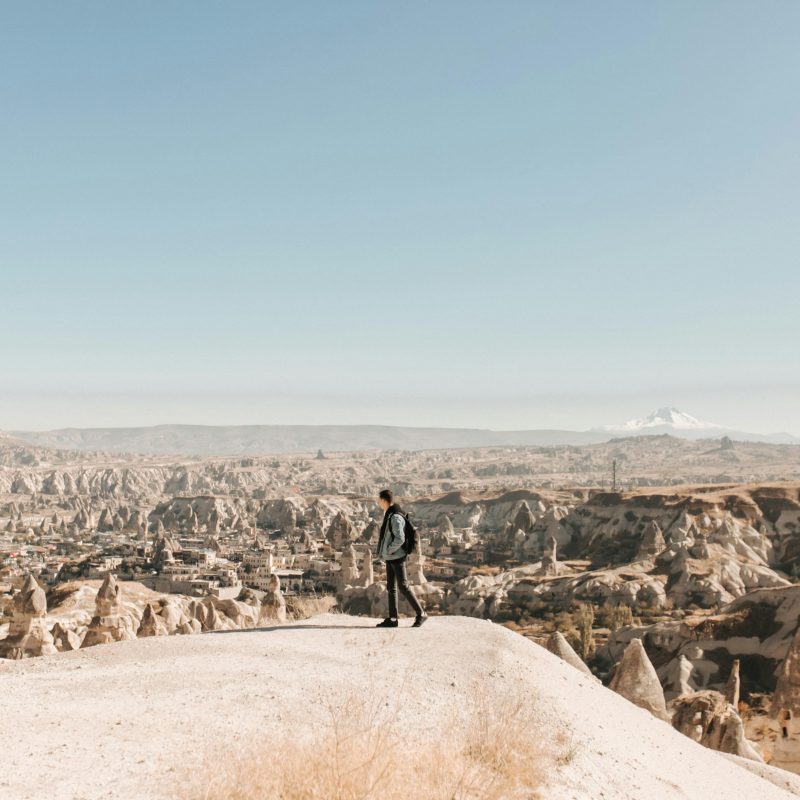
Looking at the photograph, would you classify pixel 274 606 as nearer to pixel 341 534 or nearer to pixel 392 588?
pixel 392 588

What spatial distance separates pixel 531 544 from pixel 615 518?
34.9 ft

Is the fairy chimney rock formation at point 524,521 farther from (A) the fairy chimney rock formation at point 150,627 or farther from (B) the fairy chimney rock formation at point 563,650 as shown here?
(B) the fairy chimney rock formation at point 563,650

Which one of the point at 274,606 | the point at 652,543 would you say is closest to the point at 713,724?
the point at 274,606

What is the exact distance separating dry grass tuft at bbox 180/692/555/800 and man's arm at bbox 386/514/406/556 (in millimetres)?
3250

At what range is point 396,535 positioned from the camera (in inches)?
415

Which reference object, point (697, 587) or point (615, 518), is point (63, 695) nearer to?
point (697, 587)

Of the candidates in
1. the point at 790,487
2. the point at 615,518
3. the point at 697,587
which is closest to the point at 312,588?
the point at 697,587

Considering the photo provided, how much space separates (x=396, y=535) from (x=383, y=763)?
466cm

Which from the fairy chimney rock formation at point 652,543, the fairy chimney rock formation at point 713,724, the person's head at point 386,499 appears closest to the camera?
the person's head at point 386,499

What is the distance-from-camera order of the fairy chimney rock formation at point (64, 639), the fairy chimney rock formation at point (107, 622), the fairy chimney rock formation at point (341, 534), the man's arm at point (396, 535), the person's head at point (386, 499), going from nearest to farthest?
the man's arm at point (396, 535), the person's head at point (386, 499), the fairy chimney rock formation at point (107, 622), the fairy chimney rock formation at point (64, 639), the fairy chimney rock formation at point (341, 534)

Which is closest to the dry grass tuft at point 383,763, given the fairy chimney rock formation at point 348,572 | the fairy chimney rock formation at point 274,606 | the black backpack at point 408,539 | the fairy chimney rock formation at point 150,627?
the black backpack at point 408,539

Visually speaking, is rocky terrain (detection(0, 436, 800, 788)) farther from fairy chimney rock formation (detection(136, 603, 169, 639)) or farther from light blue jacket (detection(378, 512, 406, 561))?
light blue jacket (detection(378, 512, 406, 561))

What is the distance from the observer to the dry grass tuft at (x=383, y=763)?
550 cm

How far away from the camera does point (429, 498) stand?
137125mm
